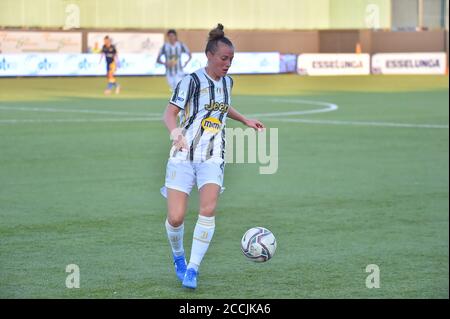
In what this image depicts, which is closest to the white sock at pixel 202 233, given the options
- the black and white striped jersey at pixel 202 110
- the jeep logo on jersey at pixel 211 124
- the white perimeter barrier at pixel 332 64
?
the black and white striped jersey at pixel 202 110

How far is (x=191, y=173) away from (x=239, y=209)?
15.1 feet

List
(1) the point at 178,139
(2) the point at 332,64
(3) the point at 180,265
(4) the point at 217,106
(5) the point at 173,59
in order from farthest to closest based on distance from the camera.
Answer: (2) the point at 332,64
(5) the point at 173,59
(3) the point at 180,265
(4) the point at 217,106
(1) the point at 178,139

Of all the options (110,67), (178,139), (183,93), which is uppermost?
(110,67)

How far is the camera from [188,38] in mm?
56469

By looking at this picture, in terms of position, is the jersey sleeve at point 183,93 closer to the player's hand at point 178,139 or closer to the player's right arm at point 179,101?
the player's right arm at point 179,101

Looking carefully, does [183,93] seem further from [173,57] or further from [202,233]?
[173,57]

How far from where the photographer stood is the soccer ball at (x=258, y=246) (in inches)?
348

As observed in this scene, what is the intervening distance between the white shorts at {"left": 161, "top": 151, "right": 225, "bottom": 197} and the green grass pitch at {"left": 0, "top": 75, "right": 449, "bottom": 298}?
2.71 ft

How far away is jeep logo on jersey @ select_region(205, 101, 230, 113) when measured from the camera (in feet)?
27.7

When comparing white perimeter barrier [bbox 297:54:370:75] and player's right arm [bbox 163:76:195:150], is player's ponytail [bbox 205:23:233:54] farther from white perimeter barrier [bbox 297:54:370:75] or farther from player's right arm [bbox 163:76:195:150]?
white perimeter barrier [bbox 297:54:370:75]

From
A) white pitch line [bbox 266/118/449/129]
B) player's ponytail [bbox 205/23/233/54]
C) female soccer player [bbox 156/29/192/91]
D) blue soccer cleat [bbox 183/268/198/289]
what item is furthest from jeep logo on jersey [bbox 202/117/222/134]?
female soccer player [bbox 156/29/192/91]

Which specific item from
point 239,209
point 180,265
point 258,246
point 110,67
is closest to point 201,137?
point 258,246

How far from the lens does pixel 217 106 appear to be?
846 centimetres

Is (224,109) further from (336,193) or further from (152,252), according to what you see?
(336,193)
